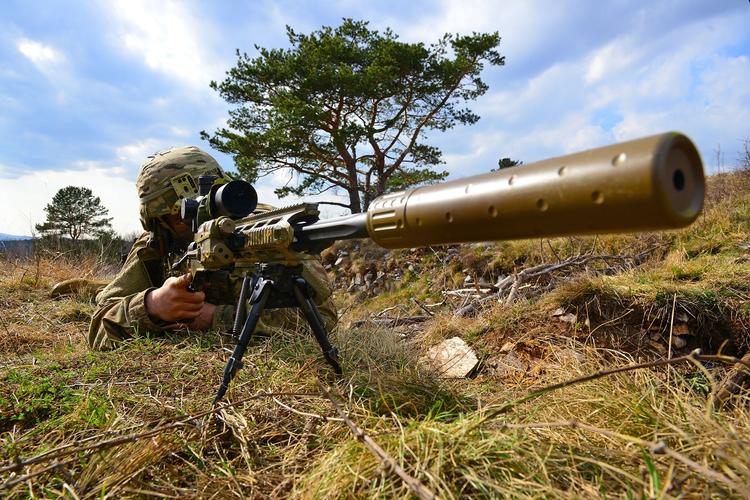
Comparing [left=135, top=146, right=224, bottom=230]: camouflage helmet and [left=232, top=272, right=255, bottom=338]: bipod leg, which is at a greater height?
[left=135, top=146, right=224, bottom=230]: camouflage helmet

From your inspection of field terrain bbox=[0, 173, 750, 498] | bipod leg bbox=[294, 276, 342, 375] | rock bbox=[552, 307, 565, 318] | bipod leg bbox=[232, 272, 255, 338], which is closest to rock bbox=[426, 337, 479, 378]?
field terrain bbox=[0, 173, 750, 498]

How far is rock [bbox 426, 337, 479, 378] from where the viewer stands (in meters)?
2.84

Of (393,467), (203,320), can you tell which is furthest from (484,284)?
(393,467)

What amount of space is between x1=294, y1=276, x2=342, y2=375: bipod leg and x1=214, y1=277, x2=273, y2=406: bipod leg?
0.12m

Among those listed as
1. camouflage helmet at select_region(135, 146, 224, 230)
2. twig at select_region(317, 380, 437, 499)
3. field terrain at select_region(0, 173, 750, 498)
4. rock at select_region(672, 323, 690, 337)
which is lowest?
rock at select_region(672, 323, 690, 337)

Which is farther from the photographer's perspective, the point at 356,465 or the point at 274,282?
the point at 274,282

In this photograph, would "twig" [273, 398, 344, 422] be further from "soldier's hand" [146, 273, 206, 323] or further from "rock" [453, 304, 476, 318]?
"rock" [453, 304, 476, 318]

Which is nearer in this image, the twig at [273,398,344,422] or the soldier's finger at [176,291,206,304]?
the twig at [273,398,344,422]

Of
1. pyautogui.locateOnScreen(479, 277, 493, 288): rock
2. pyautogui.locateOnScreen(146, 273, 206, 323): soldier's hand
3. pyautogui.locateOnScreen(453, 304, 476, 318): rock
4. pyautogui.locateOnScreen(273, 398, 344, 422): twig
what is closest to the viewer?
pyautogui.locateOnScreen(273, 398, 344, 422): twig

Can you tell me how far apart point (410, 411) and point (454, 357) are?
1.46m

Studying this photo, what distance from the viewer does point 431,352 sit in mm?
3252

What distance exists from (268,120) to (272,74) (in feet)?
5.11

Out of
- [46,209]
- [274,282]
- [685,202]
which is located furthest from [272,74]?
[46,209]

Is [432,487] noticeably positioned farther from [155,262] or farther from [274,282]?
[155,262]
